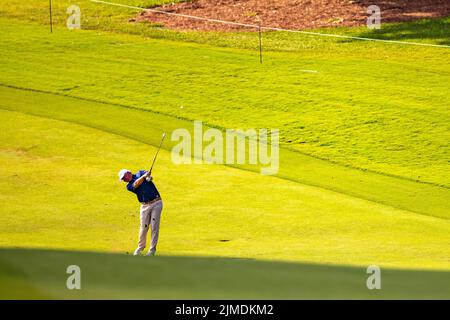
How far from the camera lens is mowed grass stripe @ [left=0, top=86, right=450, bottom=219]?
31.3 metres

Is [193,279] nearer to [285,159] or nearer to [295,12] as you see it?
[285,159]

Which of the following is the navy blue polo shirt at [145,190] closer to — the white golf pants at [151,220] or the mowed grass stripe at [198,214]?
the white golf pants at [151,220]

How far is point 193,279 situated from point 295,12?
34550 mm

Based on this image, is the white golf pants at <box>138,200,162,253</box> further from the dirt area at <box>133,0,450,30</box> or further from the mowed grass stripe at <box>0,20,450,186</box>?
the dirt area at <box>133,0,450,30</box>

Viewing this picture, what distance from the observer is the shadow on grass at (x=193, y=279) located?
18456 millimetres

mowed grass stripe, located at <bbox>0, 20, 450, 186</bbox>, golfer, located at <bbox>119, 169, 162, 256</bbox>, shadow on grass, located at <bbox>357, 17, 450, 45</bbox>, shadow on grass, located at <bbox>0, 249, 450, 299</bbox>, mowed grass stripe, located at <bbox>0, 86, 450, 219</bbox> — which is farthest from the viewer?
shadow on grass, located at <bbox>357, 17, 450, 45</bbox>

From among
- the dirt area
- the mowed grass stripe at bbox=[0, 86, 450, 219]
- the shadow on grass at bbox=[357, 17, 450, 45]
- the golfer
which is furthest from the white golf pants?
the dirt area

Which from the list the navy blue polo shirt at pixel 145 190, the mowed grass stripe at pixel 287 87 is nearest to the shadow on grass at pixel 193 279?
the navy blue polo shirt at pixel 145 190

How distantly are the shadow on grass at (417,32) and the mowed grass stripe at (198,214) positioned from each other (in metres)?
17.8

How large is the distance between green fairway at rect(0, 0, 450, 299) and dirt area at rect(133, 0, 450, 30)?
4.45ft

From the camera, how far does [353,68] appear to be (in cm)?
4491

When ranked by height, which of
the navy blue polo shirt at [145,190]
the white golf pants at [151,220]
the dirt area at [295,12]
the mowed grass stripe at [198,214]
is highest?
the dirt area at [295,12]
